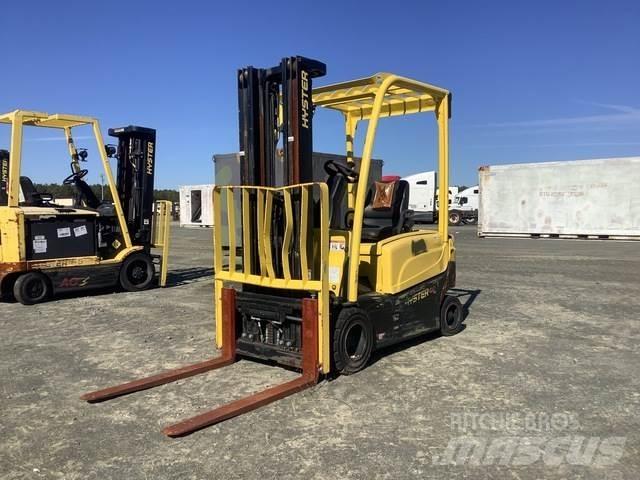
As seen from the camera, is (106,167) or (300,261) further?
(106,167)

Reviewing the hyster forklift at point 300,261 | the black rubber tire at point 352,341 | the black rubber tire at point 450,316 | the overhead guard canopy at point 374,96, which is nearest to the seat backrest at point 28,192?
the hyster forklift at point 300,261

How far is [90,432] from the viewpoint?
390cm

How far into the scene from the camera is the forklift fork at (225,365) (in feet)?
13.0

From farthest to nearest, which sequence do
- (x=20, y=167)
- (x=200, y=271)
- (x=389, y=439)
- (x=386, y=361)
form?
(x=200, y=271)
(x=20, y=167)
(x=386, y=361)
(x=389, y=439)

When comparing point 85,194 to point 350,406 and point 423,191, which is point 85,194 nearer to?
point 350,406

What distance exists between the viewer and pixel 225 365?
5.38 metres

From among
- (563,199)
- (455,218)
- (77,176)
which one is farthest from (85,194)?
(455,218)

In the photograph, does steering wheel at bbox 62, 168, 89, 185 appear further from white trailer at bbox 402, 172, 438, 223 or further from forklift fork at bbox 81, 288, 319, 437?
white trailer at bbox 402, 172, 438, 223

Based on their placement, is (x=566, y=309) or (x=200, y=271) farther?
(x=200, y=271)

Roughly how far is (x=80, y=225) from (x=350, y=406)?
7.07 metres

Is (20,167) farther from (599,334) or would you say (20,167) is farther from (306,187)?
(599,334)

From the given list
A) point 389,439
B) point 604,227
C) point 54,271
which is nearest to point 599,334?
point 389,439

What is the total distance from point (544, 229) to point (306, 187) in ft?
71.1

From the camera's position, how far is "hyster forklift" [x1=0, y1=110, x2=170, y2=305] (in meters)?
8.99
